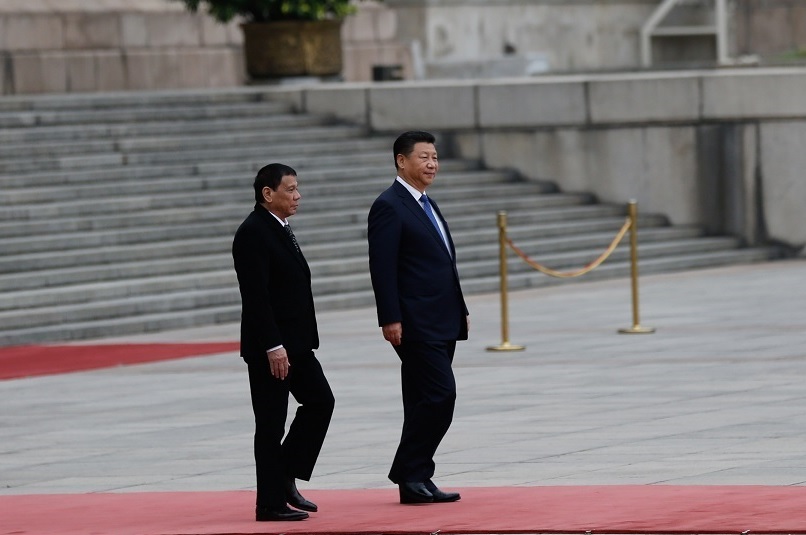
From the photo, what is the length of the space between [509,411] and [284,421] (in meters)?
3.90

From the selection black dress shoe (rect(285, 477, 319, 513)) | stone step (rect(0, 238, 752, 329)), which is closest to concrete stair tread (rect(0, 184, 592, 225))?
stone step (rect(0, 238, 752, 329))

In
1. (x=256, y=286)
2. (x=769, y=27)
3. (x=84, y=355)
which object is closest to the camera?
(x=256, y=286)

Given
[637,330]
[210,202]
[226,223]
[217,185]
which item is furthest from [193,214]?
[637,330]

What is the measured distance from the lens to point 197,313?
63.9 ft

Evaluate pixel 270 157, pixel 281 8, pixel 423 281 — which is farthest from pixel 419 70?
pixel 423 281

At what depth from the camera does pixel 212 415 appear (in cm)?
1320

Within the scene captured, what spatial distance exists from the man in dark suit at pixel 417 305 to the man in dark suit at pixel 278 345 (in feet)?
A: 1.22

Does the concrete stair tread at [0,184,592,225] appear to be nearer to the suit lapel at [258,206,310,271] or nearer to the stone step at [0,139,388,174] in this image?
the stone step at [0,139,388,174]

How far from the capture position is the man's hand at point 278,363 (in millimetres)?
9016

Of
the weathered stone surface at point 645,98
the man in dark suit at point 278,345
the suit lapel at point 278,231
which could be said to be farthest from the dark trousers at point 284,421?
the weathered stone surface at point 645,98

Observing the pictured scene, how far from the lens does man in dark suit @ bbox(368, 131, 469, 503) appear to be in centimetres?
930

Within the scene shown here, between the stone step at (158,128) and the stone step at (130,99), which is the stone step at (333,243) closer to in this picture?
the stone step at (158,128)

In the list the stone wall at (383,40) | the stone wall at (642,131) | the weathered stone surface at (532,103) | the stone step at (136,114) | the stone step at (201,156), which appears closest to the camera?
the stone step at (201,156)

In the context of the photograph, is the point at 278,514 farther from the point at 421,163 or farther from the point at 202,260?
the point at 202,260
